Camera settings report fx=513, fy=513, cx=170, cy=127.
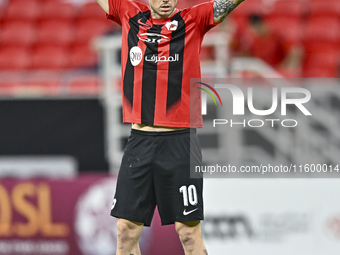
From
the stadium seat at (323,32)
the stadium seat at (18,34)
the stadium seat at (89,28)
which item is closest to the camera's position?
the stadium seat at (323,32)

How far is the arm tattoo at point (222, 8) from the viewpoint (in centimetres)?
285

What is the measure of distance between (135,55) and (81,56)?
4.34m

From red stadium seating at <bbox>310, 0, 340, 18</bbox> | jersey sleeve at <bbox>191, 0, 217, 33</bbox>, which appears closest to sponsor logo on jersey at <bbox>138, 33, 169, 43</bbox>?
jersey sleeve at <bbox>191, 0, 217, 33</bbox>

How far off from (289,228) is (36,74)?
3.33m

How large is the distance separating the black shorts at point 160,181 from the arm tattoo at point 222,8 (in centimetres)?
69

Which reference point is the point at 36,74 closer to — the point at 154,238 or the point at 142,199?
the point at 154,238

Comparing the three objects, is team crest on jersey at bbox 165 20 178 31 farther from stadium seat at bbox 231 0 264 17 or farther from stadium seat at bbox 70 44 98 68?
stadium seat at bbox 231 0 264 17

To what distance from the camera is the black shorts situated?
289 cm

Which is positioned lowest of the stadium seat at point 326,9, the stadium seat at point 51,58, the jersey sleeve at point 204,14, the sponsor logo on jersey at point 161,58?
the sponsor logo on jersey at point 161,58

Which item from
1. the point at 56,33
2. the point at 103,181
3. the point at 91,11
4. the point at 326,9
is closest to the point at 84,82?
the point at 103,181

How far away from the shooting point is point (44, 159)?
16.6 feet

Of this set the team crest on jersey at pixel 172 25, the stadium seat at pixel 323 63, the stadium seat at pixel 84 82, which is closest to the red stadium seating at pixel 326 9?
the stadium seat at pixel 323 63

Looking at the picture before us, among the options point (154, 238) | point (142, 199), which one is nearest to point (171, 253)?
point (154, 238)

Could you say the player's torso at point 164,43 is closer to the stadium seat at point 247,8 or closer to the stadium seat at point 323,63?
the stadium seat at point 323,63
